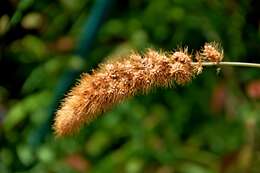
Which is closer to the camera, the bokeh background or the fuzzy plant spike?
the fuzzy plant spike

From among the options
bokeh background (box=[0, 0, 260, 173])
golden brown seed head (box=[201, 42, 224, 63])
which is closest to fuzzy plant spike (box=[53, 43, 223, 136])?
golden brown seed head (box=[201, 42, 224, 63])

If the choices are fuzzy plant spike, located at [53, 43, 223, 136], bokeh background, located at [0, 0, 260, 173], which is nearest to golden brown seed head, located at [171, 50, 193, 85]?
fuzzy plant spike, located at [53, 43, 223, 136]

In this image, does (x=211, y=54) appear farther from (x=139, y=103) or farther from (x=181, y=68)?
(x=139, y=103)

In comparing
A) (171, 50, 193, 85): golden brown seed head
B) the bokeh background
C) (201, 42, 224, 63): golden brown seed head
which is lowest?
the bokeh background

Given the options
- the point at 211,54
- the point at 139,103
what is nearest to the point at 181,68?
the point at 211,54

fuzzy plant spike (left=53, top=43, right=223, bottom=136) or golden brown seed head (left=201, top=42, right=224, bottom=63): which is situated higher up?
golden brown seed head (left=201, top=42, right=224, bottom=63)

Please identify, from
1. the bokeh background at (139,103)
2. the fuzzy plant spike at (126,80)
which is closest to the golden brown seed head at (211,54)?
the fuzzy plant spike at (126,80)

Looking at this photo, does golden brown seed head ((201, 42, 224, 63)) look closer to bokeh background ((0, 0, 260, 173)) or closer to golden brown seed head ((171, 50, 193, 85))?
golden brown seed head ((171, 50, 193, 85))

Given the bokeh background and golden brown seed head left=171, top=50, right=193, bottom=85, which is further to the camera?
the bokeh background
